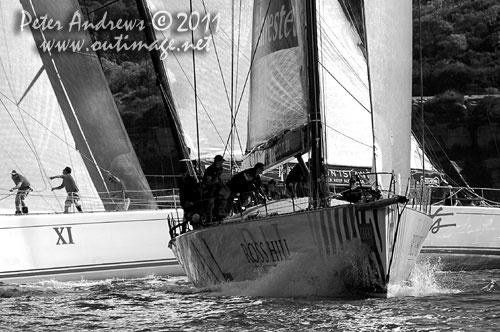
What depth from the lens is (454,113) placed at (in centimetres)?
3884

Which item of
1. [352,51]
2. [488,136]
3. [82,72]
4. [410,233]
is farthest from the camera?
[488,136]

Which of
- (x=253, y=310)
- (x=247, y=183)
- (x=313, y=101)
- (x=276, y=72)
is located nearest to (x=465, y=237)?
(x=247, y=183)

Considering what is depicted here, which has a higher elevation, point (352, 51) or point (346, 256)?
point (352, 51)

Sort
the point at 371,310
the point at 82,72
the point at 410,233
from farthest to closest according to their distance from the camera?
the point at 82,72
the point at 410,233
the point at 371,310

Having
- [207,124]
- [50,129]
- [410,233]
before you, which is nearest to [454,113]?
[207,124]

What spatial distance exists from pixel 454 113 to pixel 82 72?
64.9ft

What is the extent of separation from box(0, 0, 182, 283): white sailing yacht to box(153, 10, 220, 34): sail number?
1486mm

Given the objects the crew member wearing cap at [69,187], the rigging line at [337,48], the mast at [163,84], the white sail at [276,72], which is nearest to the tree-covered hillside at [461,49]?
the mast at [163,84]

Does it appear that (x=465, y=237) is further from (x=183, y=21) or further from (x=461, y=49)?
(x=461, y=49)

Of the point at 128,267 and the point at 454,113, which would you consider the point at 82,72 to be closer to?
the point at 128,267

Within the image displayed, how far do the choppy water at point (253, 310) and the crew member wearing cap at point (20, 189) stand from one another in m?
4.05

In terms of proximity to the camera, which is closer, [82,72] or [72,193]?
[72,193]

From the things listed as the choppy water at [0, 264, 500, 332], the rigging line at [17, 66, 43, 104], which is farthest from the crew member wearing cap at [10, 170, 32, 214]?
the choppy water at [0, 264, 500, 332]

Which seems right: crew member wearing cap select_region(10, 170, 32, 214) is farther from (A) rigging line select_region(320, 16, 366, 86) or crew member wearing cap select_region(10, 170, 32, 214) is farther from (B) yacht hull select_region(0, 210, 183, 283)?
(A) rigging line select_region(320, 16, 366, 86)
